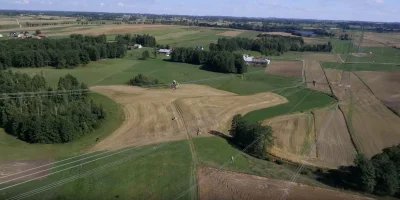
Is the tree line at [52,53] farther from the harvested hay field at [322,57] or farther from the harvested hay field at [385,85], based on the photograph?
the harvested hay field at [385,85]

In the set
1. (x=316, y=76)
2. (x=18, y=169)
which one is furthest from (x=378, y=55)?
(x=18, y=169)

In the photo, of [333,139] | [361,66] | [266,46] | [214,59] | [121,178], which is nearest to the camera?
[121,178]

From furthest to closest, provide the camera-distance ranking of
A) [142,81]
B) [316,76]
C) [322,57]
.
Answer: [322,57] → [316,76] → [142,81]

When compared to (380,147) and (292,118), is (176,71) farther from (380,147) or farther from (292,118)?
(380,147)

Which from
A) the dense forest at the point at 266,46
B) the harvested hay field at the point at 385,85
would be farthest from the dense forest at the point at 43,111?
the dense forest at the point at 266,46

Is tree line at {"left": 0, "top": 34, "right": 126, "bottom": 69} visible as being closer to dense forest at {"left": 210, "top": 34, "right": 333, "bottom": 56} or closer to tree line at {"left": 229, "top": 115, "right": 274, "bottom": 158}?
dense forest at {"left": 210, "top": 34, "right": 333, "bottom": 56}

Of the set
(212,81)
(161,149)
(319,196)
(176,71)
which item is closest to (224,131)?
(161,149)

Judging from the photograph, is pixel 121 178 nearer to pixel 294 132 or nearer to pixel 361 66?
pixel 294 132
